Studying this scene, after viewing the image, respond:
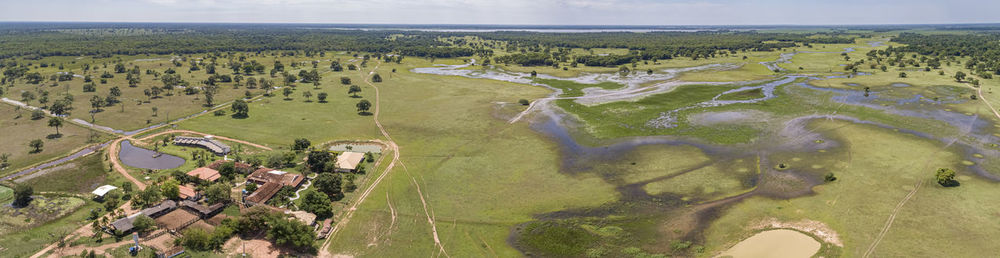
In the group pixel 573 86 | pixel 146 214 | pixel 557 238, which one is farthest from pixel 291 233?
pixel 573 86

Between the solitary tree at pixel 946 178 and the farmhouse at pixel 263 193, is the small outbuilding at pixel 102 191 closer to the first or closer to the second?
the farmhouse at pixel 263 193

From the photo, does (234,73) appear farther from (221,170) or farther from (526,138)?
(526,138)

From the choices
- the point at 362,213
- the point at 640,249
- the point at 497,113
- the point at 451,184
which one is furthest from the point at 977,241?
the point at 497,113

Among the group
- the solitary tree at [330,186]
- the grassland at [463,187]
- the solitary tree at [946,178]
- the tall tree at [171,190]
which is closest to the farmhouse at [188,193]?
the tall tree at [171,190]

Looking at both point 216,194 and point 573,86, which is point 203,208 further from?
point 573,86

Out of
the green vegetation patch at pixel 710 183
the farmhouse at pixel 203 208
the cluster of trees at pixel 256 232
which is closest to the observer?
the cluster of trees at pixel 256 232

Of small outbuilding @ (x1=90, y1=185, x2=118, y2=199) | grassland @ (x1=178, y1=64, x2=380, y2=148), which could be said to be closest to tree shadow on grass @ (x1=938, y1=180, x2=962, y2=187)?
grassland @ (x1=178, y1=64, x2=380, y2=148)
